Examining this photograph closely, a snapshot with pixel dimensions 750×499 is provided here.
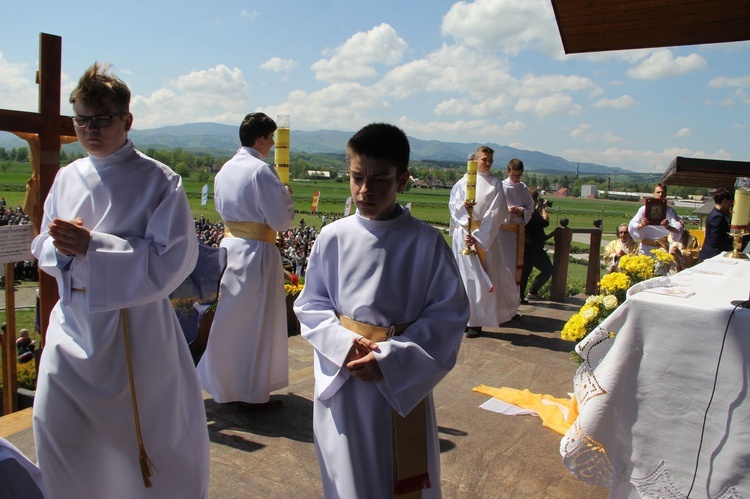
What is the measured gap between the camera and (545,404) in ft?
16.2

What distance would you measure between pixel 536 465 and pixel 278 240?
8.45ft

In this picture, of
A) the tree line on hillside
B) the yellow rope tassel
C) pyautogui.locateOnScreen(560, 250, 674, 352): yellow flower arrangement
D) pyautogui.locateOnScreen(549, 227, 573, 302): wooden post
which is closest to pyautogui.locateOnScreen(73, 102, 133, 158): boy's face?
the yellow rope tassel

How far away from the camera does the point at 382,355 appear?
2361mm

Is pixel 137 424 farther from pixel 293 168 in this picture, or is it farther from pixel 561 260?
pixel 293 168

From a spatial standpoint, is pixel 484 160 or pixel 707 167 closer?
pixel 707 167

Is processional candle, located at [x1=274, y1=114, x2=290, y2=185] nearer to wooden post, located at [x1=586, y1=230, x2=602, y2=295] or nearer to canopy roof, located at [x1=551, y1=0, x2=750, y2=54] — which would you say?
canopy roof, located at [x1=551, y1=0, x2=750, y2=54]

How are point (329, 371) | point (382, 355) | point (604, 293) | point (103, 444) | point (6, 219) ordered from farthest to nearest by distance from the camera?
point (6, 219) < point (604, 293) < point (103, 444) < point (329, 371) < point (382, 355)

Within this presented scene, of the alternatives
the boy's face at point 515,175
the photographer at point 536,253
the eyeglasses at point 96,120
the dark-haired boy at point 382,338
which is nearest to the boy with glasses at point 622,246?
the photographer at point 536,253

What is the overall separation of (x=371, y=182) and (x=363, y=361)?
2.39 feet

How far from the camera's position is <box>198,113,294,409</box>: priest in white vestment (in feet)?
15.0

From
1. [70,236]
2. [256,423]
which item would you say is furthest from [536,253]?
[70,236]

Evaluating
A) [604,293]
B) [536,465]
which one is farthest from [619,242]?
[536,465]

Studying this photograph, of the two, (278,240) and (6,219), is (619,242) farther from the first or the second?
(6,219)

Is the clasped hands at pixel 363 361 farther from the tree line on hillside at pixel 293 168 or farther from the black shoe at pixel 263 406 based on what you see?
the black shoe at pixel 263 406
